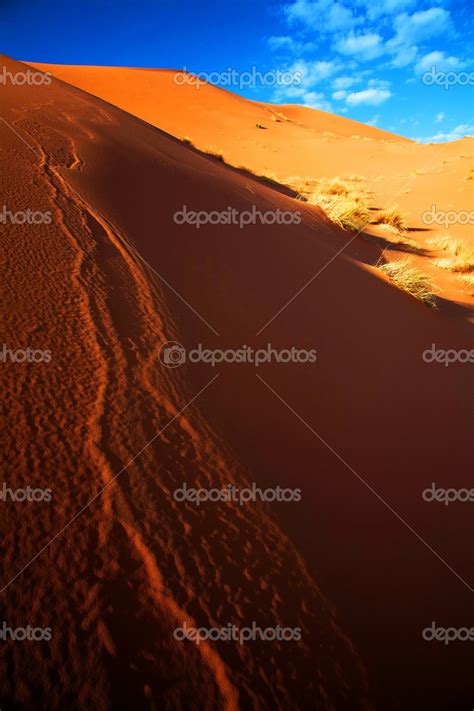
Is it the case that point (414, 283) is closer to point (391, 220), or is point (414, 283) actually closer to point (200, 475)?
point (200, 475)

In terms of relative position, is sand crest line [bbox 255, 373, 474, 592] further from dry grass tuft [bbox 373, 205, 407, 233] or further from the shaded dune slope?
dry grass tuft [bbox 373, 205, 407, 233]

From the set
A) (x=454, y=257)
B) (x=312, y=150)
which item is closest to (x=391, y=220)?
(x=454, y=257)

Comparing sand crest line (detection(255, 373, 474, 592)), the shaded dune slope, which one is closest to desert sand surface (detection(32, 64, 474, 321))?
sand crest line (detection(255, 373, 474, 592))

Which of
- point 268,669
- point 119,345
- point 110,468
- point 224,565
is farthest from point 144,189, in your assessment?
point 268,669

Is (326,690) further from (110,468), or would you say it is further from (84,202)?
(84,202)

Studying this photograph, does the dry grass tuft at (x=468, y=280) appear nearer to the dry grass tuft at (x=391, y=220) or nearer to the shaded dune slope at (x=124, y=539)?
the dry grass tuft at (x=391, y=220)

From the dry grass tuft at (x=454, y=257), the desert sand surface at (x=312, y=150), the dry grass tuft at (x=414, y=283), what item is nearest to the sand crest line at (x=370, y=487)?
the dry grass tuft at (x=414, y=283)
